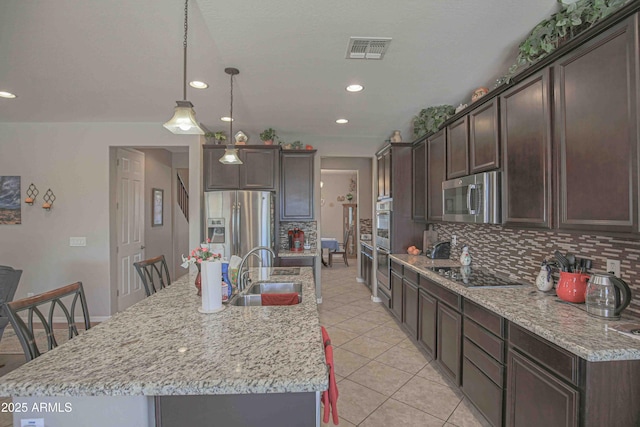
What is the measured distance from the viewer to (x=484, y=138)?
2.55m

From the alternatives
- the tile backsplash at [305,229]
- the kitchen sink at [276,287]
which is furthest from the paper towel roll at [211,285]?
the tile backsplash at [305,229]

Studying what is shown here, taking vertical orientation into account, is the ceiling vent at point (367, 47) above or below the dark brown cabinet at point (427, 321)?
above

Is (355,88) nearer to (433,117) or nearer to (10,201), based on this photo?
(433,117)

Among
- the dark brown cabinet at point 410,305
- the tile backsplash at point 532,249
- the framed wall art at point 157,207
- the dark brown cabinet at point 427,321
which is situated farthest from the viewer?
the framed wall art at point 157,207

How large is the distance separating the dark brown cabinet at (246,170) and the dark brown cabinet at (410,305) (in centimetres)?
221

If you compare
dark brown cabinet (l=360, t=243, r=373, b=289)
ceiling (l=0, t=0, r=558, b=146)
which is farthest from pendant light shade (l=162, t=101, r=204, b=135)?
dark brown cabinet (l=360, t=243, r=373, b=289)

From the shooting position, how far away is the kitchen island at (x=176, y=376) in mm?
1036

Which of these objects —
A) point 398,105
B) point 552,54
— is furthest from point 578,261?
→ point 398,105

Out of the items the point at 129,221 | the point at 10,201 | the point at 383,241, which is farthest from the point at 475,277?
the point at 10,201

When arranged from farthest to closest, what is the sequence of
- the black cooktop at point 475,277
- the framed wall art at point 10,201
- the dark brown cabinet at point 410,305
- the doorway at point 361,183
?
1. the doorway at point 361,183
2. the framed wall art at point 10,201
3. the dark brown cabinet at point 410,305
4. the black cooktop at point 475,277

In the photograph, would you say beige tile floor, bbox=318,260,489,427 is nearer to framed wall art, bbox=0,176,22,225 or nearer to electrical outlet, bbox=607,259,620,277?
electrical outlet, bbox=607,259,620,277

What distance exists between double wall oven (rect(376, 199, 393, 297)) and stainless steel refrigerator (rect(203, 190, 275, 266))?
1.66 meters

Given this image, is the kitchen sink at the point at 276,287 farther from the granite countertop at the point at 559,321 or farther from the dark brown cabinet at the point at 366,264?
the dark brown cabinet at the point at 366,264

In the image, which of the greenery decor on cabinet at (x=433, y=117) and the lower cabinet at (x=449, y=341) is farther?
the greenery decor on cabinet at (x=433, y=117)
